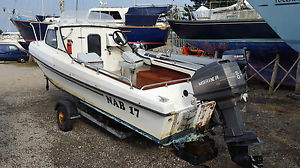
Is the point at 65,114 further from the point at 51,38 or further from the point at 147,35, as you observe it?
the point at 147,35

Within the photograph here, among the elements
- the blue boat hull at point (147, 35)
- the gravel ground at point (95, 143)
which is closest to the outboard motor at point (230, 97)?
the gravel ground at point (95, 143)

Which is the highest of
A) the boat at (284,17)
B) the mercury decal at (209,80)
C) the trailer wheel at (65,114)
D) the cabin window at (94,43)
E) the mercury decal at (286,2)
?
the mercury decal at (286,2)

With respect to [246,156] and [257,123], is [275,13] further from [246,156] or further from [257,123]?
[246,156]

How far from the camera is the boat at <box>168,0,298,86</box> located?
7.73 m

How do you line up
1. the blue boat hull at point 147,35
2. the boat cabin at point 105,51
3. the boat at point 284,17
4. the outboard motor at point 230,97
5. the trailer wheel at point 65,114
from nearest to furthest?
1. the outboard motor at point 230,97
2. the trailer wheel at point 65,114
3. the boat cabin at point 105,51
4. the boat at point 284,17
5. the blue boat hull at point 147,35

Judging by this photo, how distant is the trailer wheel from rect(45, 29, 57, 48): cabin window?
1526 millimetres

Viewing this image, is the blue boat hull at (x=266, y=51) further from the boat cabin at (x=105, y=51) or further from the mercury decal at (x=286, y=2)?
the boat cabin at (x=105, y=51)

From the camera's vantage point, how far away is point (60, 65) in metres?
4.74

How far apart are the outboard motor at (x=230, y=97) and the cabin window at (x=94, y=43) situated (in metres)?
3.14

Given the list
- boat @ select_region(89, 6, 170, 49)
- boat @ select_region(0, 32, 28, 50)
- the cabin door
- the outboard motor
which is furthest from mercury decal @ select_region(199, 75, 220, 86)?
boat @ select_region(0, 32, 28, 50)

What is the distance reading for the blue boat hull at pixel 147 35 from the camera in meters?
12.7

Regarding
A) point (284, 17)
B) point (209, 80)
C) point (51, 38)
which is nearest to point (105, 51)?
point (51, 38)

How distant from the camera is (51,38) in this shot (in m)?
5.48

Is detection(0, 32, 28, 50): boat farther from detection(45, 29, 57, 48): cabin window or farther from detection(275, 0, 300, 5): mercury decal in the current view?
detection(275, 0, 300, 5): mercury decal
